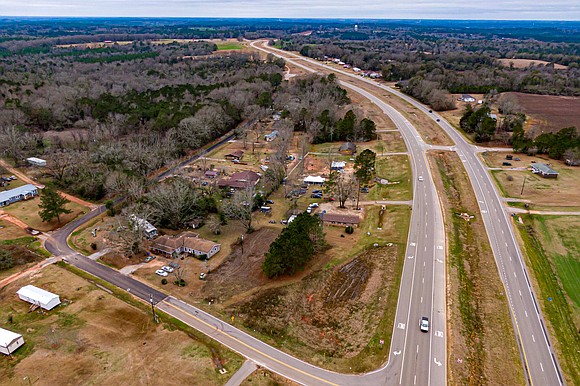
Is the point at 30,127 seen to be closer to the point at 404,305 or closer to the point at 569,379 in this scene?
the point at 404,305

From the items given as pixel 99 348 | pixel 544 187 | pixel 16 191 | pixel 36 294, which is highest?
pixel 544 187

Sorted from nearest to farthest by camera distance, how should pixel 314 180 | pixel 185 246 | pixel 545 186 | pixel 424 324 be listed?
1. pixel 424 324
2. pixel 185 246
3. pixel 545 186
4. pixel 314 180

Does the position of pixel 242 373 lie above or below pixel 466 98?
below

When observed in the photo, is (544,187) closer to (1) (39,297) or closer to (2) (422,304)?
(2) (422,304)

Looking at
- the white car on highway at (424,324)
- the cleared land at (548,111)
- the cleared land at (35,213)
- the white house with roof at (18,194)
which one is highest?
the cleared land at (548,111)

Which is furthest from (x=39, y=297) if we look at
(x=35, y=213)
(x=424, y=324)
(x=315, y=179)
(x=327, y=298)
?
(x=315, y=179)

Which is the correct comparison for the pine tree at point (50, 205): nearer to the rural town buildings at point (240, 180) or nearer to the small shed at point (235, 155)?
the rural town buildings at point (240, 180)

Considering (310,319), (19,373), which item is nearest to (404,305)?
(310,319)

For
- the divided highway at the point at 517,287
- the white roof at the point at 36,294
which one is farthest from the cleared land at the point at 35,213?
the divided highway at the point at 517,287
